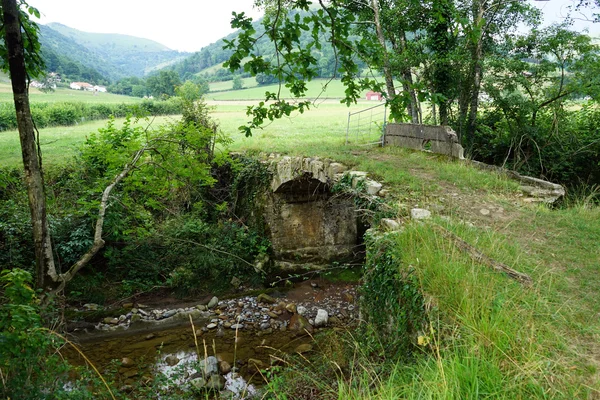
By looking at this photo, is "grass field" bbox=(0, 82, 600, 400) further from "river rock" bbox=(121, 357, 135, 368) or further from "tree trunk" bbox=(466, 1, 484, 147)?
"tree trunk" bbox=(466, 1, 484, 147)

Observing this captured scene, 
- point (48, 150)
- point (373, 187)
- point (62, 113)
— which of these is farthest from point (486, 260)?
point (62, 113)

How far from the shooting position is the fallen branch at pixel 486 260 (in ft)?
10.1

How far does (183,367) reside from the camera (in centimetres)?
597

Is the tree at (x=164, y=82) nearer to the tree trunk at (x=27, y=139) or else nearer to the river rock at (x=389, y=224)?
the tree trunk at (x=27, y=139)

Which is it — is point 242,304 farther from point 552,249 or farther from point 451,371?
point 451,371

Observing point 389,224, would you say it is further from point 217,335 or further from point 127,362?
point 127,362

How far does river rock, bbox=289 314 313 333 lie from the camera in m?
7.64

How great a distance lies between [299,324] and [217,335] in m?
1.64

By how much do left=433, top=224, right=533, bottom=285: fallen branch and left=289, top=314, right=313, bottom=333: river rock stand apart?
473cm

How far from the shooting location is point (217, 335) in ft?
24.5

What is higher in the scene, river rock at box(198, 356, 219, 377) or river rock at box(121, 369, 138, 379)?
river rock at box(198, 356, 219, 377)

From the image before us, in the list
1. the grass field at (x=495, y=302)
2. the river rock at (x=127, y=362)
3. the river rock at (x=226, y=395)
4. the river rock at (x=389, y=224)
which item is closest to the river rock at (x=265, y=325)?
the river rock at (x=226, y=395)

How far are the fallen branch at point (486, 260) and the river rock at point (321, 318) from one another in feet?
15.9

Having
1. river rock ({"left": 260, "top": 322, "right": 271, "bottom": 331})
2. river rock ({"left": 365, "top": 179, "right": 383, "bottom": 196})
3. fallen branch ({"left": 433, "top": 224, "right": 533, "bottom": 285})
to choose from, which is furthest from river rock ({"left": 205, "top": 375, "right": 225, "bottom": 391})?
fallen branch ({"left": 433, "top": 224, "right": 533, "bottom": 285})
